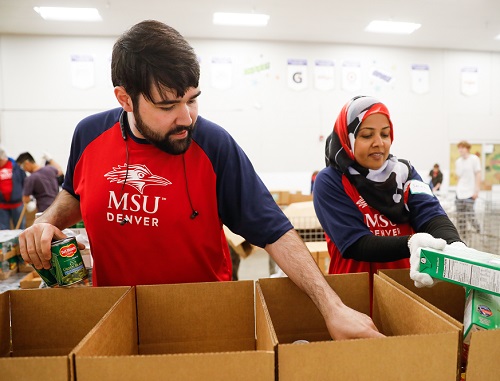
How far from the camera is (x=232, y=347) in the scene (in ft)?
3.05

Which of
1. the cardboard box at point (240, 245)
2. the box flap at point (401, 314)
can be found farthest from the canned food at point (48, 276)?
the cardboard box at point (240, 245)

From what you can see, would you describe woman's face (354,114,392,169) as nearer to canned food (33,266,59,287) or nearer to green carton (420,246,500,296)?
green carton (420,246,500,296)

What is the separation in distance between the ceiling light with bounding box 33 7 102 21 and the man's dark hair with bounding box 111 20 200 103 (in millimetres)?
5345

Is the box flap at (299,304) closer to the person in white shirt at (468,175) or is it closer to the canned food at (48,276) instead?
the canned food at (48,276)

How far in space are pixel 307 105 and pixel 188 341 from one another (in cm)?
653

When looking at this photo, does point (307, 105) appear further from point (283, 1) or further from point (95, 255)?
point (95, 255)

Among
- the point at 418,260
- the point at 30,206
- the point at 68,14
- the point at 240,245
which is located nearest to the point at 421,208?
the point at 418,260

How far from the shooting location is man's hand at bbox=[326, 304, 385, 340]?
0.76 metres

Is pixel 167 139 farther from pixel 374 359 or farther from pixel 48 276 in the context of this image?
pixel 374 359

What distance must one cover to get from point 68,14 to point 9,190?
2.70 m

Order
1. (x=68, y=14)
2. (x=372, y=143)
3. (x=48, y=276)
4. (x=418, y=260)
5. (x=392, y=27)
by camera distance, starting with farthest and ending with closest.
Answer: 1. (x=392, y=27)
2. (x=68, y=14)
3. (x=372, y=143)
4. (x=48, y=276)
5. (x=418, y=260)

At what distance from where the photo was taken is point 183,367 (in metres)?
0.57

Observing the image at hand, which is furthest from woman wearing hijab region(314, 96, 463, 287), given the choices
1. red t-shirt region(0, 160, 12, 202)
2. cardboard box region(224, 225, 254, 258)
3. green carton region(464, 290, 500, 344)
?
red t-shirt region(0, 160, 12, 202)

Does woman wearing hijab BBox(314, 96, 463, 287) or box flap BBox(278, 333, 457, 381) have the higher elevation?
woman wearing hijab BBox(314, 96, 463, 287)
